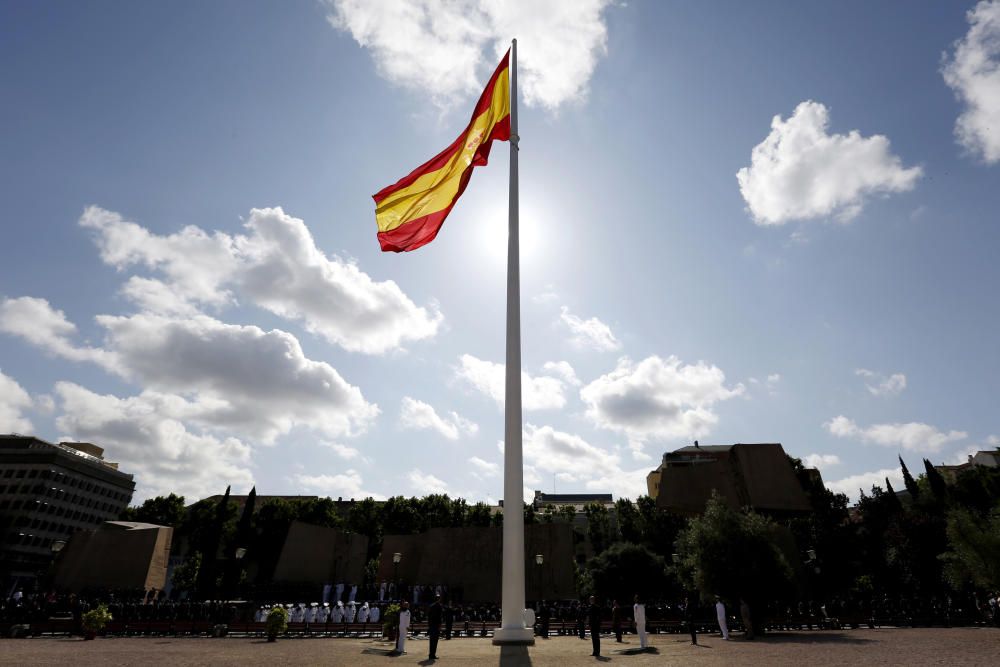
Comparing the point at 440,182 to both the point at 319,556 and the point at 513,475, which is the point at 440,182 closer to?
the point at 513,475

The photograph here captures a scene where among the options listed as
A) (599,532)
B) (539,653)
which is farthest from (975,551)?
(599,532)

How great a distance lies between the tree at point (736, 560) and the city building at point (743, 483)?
49.2 feet

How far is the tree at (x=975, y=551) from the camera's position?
2864 cm

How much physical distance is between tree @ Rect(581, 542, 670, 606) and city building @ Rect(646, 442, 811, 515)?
12.9 metres

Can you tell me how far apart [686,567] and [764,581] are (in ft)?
14.2

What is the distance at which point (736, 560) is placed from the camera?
80.5ft

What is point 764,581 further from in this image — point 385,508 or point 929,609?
point 385,508

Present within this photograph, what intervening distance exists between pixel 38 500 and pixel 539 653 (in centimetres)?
10410

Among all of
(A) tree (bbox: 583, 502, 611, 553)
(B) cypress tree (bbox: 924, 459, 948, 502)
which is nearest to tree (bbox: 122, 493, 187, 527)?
(A) tree (bbox: 583, 502, 611, 553)

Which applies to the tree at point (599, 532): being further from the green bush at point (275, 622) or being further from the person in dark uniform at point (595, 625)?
the person in dark uniform at point (595, 625)

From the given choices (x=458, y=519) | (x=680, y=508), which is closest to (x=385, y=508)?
(x=458, y=519)

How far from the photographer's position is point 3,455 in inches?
3634

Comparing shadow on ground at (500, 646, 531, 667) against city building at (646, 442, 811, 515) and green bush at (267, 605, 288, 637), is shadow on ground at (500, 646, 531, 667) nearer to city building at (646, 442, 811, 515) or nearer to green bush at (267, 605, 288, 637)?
green bush at (267, 605, 288, 637)

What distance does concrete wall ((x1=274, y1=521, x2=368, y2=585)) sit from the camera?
4134 centimetres
